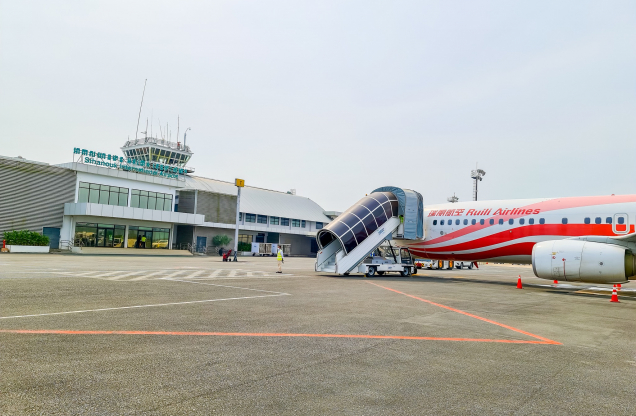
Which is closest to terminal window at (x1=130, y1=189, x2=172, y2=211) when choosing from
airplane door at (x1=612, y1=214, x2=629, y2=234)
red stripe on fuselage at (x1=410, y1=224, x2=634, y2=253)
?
red stripe on fuselage at (x1=410, y1=224, x2=634, y2=253)

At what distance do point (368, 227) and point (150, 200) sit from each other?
42.3 metres

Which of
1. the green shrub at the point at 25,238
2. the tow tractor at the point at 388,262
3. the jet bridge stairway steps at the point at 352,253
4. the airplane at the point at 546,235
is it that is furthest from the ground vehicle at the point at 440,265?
the green shrub at the point at 25,238

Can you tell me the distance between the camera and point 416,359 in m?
7.53

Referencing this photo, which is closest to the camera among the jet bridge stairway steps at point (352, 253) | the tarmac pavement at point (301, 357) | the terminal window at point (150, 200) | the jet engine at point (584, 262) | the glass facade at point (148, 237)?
the tarmac pavement at point (301, 357)

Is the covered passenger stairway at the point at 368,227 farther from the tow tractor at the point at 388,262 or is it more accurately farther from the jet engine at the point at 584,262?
the jet engine at the point at 584,262

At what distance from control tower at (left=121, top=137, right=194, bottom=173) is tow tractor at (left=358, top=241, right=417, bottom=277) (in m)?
62.5

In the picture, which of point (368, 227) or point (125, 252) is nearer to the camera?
point (368, 227)

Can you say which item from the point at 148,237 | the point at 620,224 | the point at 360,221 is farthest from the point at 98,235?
the point at 620,224

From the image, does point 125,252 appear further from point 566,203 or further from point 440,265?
point 566,203

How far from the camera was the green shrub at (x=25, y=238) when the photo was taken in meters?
44.3

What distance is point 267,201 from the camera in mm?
81000

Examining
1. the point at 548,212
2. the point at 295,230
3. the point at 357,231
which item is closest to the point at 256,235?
the point at 295,230

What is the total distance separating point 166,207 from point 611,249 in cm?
5539

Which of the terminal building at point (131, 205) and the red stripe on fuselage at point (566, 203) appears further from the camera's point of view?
the terminal building at point (131, 205)
